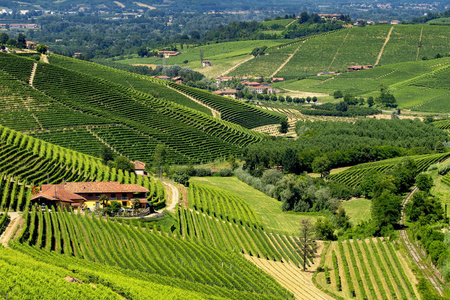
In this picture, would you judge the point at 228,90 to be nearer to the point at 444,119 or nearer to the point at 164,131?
the point at 444,119

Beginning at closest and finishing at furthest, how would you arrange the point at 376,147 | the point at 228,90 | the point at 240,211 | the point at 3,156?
the point at 3,156
the point at 240,211
the point at 376,147
the point at 228,90

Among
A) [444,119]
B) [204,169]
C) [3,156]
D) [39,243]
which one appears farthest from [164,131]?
[444,119]

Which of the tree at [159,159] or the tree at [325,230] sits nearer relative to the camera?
the tree at [325,230]

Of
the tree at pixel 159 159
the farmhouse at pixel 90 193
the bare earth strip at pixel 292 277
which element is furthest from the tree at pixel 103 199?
the tree at pixel 159 159

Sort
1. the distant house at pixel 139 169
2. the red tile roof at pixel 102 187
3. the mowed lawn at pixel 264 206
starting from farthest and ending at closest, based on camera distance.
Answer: the distant house at pixel 139 169 < the mowed lawn at pixel 264 206 < the red tile roof at pixel 102 187

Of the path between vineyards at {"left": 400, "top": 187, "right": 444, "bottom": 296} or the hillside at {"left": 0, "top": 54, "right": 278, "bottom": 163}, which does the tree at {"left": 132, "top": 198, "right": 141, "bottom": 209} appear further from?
the hillside at {"left": 0, "top": 54, "right": 278, "bottom": 163}

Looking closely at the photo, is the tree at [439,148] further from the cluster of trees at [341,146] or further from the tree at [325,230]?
the tree at [325,230]

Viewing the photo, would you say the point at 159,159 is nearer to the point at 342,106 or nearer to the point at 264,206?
the point at 264,206
